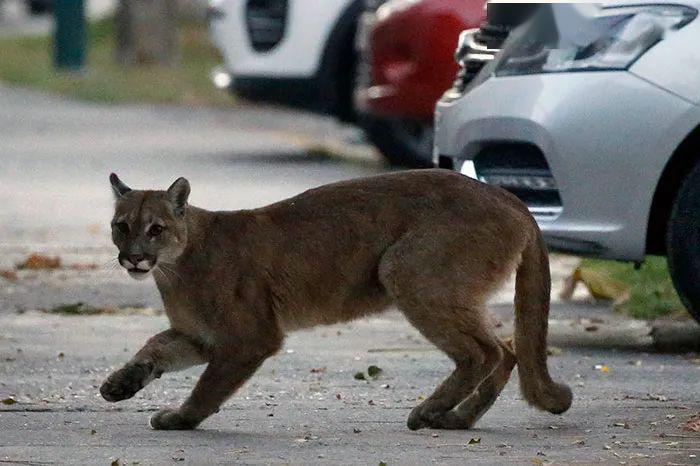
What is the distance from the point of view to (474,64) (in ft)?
28.6

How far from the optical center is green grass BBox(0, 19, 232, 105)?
23.1 meters

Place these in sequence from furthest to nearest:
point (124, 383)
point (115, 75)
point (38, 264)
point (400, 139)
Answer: point (115, 75) < point (400, 139) < point (38, 264) < point (124, 383)

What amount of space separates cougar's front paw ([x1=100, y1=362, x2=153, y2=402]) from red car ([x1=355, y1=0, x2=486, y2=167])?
6881 millimetres

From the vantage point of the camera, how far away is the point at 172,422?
6328 millimetres

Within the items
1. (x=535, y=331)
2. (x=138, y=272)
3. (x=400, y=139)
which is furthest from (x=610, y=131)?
(x=400, y=139)

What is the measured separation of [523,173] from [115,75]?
61.1 feet

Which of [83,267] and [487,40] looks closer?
[487,40]

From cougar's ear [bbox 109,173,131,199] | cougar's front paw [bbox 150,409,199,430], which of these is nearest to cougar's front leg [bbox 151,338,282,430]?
cougar's front paw [bbox 150,409,199,430]

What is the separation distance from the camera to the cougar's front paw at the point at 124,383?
6223 millimetres

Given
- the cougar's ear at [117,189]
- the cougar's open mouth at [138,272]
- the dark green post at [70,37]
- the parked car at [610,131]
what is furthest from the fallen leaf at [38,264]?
the dark green post at [70,37]

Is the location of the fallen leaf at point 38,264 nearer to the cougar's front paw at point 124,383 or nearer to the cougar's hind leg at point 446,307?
the cougar's front paw at point 124,383

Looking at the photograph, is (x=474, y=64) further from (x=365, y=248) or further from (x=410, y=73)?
(x=410, y=73)

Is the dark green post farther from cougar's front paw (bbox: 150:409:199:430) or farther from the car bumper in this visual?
cougar's front paw (bbox: 150:409:199:430)

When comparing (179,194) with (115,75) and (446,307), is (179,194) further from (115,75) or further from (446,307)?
(115,75)
